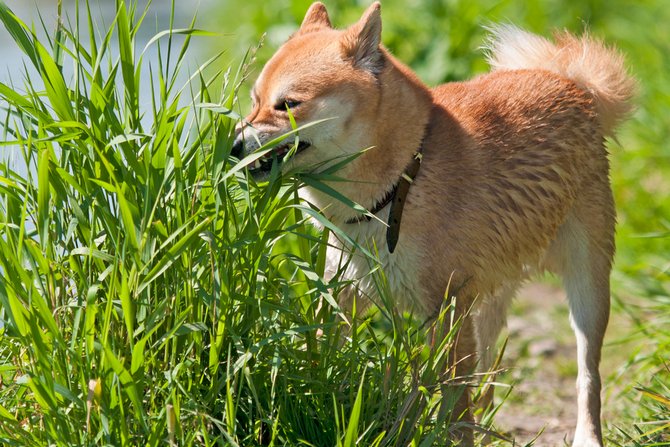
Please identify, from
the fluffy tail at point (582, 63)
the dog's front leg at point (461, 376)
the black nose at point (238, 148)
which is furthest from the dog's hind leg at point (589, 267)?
the black nose at point (238, 148)

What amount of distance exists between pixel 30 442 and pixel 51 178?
0.76 m

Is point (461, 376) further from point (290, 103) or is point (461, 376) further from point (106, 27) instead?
point (106, 27)

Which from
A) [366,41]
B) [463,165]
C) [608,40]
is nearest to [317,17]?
[366,41]

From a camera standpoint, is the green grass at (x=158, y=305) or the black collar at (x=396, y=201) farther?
the black collar at (x=396, y=201)

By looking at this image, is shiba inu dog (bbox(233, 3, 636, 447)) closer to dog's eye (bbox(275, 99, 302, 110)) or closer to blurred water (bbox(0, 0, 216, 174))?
dog's eye (bbox(275, 99, 302, 110))

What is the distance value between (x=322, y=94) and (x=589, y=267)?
1586 mm

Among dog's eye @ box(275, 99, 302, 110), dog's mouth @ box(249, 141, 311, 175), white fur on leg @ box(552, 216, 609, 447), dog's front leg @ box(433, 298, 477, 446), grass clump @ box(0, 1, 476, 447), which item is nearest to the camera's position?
grass clump @ box(0, 1, 476, 447)

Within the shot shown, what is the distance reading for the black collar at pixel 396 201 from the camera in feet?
8.46

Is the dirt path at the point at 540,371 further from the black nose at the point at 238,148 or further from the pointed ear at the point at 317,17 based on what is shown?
the pointed ear at the point at 317,17

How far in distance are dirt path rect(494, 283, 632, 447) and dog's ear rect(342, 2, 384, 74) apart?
167cm

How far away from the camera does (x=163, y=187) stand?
6.50 feet

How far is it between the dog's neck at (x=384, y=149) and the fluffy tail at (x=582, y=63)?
3.35ft

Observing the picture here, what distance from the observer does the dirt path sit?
3.38 metres

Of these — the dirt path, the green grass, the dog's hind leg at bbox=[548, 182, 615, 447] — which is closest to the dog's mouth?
the green grass
